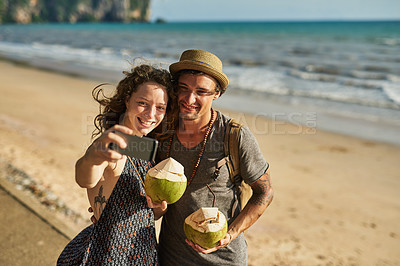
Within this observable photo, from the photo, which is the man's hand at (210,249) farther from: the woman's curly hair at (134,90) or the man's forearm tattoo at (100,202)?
the woman's curly hair at (134,90)

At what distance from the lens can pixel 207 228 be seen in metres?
2.01

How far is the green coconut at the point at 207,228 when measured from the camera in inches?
79.7

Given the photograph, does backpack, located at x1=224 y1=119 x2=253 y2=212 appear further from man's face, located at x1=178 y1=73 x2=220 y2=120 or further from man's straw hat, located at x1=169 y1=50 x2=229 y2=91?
man's straw hat, located at x1=169 y1=50 x2=229 y2=91

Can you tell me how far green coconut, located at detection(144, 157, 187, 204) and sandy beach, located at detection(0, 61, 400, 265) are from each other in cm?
272

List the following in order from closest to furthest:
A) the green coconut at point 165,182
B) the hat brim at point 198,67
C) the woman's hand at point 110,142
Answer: the woman's hand at point 110,142, the green coconut at point 165,182, the hat brim at point 198,67

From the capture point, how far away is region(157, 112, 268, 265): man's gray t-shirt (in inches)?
92.2

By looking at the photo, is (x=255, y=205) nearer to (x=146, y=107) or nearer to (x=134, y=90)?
(x=146, y=107)

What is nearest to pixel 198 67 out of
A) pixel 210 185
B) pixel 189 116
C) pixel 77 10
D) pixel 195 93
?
pixel 195 93

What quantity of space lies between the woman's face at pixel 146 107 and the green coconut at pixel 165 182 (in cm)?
27

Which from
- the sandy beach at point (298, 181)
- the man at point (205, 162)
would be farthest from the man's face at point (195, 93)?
the sandy beach at point (298, 181)

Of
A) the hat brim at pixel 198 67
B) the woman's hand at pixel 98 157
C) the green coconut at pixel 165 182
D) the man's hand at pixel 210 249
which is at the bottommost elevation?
the man's hand at pixel 210 249

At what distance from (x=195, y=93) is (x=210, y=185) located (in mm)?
633

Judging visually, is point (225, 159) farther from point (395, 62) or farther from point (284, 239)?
point (395, 62)

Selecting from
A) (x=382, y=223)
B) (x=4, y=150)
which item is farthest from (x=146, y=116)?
(x=4, y=150)
